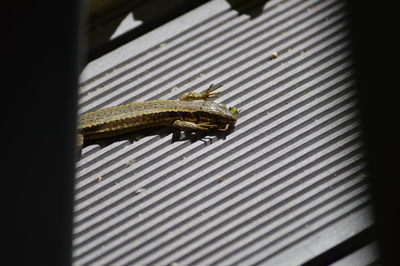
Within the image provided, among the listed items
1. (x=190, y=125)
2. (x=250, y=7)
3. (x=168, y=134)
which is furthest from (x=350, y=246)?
(x=250, y=7)

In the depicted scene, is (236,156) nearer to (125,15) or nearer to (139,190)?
(139,190)

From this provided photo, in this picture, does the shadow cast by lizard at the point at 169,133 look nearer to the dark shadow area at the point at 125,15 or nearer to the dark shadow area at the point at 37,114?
the dark shadow area at the point at 125,15

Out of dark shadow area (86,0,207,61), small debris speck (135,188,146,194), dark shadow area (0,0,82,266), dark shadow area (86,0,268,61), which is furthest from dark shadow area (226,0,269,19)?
dark shadow area (0,0,82,266)

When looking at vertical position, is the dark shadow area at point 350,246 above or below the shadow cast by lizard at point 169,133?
below

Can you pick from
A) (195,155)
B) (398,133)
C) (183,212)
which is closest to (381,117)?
Result: (398,133)

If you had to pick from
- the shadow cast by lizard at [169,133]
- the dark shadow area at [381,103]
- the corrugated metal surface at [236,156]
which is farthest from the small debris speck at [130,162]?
the dark shadow area at [381,103]

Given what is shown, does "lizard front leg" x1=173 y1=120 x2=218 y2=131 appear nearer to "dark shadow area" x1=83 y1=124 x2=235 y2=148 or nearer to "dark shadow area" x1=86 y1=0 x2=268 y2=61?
"dark shadow area" x1=83 y1=124 x2=235 y2=148

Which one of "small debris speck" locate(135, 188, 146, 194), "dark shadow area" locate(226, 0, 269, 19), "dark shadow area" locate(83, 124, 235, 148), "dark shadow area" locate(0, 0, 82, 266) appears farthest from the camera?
"dark shadow area" locate(226, 0, 269, 19)

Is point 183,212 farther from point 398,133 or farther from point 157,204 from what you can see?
point 398,133
